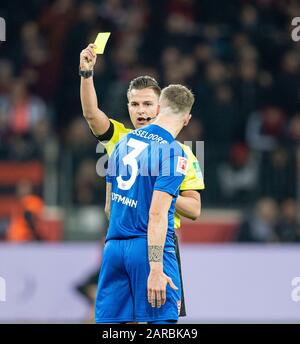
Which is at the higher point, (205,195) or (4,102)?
(4,102)

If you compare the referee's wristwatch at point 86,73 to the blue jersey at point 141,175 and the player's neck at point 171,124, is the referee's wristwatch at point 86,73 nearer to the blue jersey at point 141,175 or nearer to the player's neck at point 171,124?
the blue jersey at point 141,175

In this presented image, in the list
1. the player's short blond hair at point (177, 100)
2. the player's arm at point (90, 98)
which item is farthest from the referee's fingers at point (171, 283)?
the player's arm at point (90, 98)

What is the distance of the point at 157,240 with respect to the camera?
6.61 meters

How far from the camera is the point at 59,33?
16.4 metres

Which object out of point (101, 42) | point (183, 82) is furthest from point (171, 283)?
point (183, 82)

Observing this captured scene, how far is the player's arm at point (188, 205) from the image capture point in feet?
23.6

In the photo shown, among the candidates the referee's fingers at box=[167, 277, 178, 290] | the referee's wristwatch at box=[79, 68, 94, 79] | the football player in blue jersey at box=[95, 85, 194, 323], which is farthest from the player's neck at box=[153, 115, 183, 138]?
the referee's fingers at box=[167, 277, 178, 290]

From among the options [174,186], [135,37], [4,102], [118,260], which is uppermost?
[135,37]

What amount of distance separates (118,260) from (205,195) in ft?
24.0

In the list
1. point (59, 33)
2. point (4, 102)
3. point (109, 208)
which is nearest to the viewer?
point (109, 208)

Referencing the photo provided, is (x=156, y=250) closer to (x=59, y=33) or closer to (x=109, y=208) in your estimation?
(x=109, y=208)

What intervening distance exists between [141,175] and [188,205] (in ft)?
1.83
